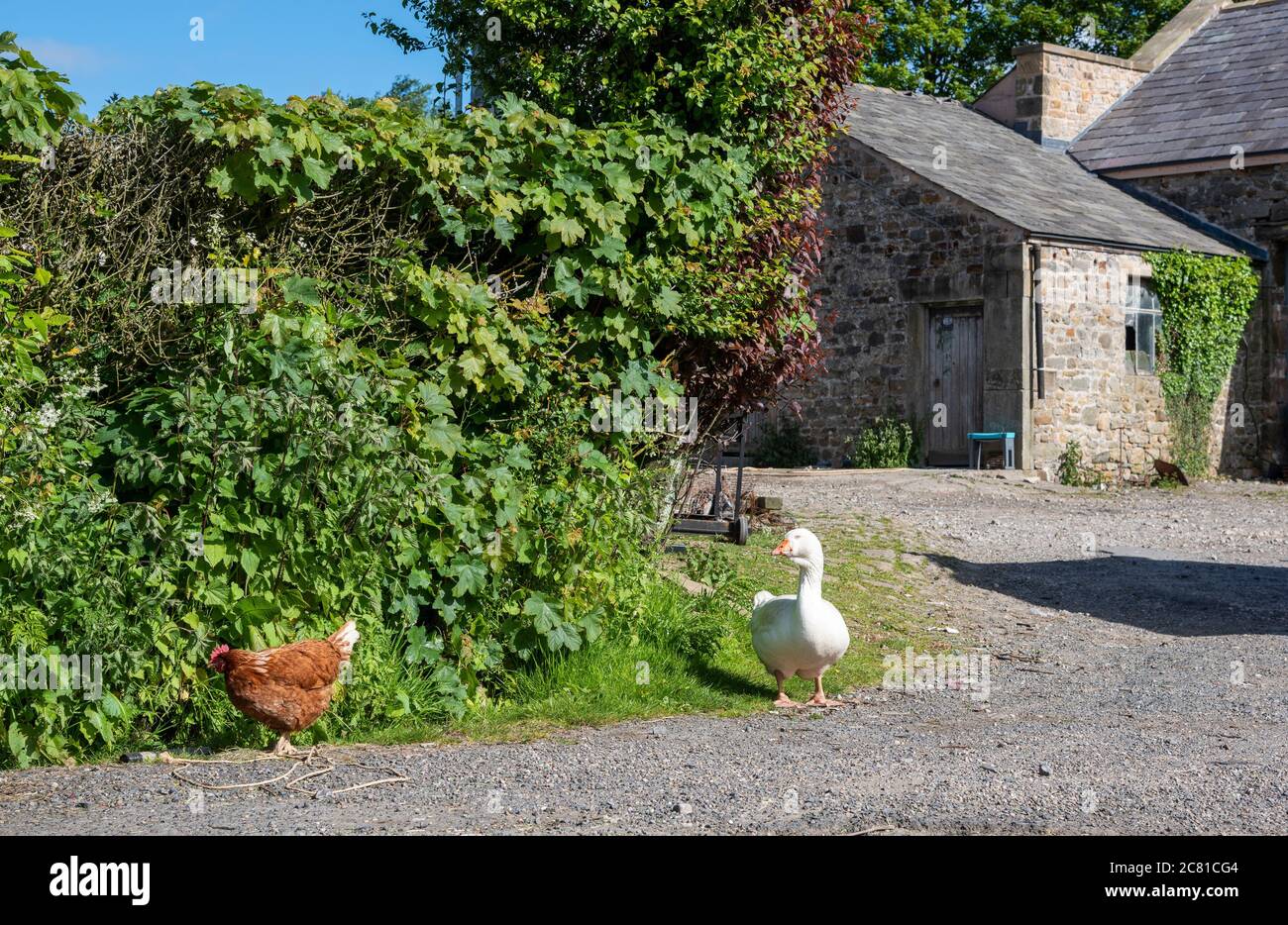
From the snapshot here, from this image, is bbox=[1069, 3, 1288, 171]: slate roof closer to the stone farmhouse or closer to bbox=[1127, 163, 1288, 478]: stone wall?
the stone farmhouse

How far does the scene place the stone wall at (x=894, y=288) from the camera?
782 inches

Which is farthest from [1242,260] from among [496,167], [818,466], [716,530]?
[496,167]

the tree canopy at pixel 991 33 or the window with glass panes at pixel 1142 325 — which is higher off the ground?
the tree canopy at pixel 991 33

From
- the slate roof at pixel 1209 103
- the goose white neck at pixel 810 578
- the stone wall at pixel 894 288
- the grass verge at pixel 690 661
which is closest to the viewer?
the grass verge at pixel 690 661

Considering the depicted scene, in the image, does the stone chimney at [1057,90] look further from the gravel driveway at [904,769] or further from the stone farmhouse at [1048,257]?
the gravel driveway at [904,769]

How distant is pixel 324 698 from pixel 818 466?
16315 millimetres

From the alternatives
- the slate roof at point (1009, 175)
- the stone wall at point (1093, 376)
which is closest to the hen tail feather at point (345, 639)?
the slate roof at point (1009, 175)

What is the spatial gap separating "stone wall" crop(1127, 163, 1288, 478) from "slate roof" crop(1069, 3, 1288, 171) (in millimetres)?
663

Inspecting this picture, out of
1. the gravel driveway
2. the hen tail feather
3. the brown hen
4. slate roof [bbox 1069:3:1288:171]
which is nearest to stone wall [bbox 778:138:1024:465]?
slate roof [bbox 1069:3:1288:171]

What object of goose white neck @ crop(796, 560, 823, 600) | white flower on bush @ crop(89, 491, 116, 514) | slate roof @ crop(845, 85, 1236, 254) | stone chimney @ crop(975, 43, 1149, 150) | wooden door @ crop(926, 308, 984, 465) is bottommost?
goose white neck @ crop(796, 560, 823, 600)

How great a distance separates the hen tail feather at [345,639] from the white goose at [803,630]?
7.46 ft

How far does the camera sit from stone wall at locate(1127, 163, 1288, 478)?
2294 centimetres

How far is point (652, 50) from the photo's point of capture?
996 centimetres

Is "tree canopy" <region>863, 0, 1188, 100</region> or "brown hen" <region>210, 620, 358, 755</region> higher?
"tree canopy" <region>863, 0, 1188, 100</region>
